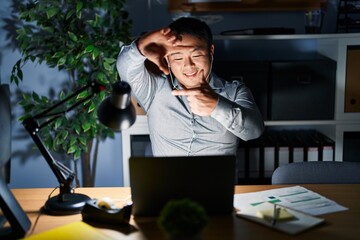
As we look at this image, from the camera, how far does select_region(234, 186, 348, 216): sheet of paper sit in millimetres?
1681

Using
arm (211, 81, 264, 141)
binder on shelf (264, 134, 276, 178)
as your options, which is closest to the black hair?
arm (211, 81, 264, 141)

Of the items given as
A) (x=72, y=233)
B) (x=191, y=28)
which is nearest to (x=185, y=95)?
(x=191, y=28)

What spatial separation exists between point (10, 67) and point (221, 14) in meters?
1.37

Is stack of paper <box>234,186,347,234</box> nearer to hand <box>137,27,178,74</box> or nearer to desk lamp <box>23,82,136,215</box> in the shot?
desk lamp <box>23,82,136,215</box>

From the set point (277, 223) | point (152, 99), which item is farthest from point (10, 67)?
point (277, 223)

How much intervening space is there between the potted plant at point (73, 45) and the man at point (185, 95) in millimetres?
526

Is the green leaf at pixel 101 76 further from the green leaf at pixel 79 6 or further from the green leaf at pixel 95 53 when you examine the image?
the green leaf at pixel 79 6

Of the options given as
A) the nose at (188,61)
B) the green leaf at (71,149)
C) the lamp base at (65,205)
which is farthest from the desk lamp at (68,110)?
the green leaf at (71,149)

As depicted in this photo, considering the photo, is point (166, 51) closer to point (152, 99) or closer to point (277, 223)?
point (152, 99)

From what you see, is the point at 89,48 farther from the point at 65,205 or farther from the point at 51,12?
the point at 65,205

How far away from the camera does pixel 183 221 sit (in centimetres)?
118

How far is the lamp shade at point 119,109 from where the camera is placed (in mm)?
1553

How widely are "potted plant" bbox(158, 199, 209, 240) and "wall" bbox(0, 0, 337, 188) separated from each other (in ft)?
6.65

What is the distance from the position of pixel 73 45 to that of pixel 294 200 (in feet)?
5.22
